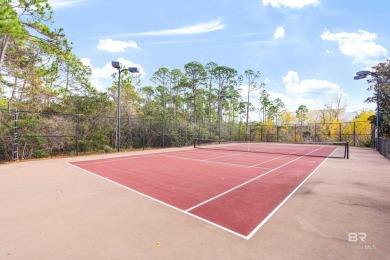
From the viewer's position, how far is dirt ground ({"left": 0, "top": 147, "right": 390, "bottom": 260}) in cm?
296

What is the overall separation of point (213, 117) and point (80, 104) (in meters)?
31.5

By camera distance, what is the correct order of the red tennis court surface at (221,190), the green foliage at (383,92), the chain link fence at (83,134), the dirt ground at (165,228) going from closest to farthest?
the dirt ground at (165,228) < the red tennis court surface at (221,190) < the chain link fence at (83,134) < the green foliage at (383,92)

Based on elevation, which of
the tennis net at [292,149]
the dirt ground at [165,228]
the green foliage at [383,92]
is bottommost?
the dirt ground at [165,228]

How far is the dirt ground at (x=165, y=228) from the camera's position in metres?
2.96

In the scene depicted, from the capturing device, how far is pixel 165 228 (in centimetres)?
371

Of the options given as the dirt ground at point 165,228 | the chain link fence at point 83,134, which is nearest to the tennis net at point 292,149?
the chain link fence at point 83,134

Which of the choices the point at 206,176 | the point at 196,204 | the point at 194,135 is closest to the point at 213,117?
the point at 194,135

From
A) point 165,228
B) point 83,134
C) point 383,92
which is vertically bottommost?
point 165,228

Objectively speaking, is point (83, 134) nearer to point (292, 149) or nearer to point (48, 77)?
point (48, 77)

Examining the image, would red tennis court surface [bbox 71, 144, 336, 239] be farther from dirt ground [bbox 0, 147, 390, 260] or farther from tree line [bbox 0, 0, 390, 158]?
tree line [bbox 0, 0, 390, 158]

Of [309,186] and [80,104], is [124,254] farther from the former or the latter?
[80,104]

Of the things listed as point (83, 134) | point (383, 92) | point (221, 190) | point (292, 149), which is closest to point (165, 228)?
point (221, 190)

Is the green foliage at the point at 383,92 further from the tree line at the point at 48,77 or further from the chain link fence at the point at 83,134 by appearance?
the chain link fence at the point at 83,134

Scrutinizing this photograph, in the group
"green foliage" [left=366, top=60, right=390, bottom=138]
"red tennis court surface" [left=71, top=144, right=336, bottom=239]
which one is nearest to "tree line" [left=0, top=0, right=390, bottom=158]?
"green foliage" [left=366, top=60, right=390, bottom=138]
